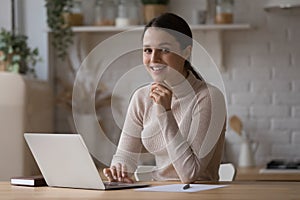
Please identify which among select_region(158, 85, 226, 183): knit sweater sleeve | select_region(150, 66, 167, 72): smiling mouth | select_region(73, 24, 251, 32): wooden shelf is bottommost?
select_region(158, 85, 226, 183): knit sweater sleeve

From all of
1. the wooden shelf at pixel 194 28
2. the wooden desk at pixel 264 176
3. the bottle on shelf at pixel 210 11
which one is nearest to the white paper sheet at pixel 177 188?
the wooden desk at pixel 264 176

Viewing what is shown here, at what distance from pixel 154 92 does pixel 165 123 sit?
0.36 ft

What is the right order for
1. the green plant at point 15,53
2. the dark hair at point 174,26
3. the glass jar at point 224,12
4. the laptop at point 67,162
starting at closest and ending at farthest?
the laptop at point 67,162 < the dark hair at point 174,26 < the green plant at point 15,53 < the glass jar at point 224,12

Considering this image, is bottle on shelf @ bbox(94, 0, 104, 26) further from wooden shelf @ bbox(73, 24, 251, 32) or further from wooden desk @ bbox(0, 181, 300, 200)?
wooden desk @ bbox(0, 181, 300, 200)

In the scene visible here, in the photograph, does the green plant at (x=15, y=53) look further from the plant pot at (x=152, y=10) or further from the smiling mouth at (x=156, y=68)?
the smiling mouth at (x=156, y=68)

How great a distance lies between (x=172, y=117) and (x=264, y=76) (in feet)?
7.06

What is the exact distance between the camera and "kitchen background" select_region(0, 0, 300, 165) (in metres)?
4.41

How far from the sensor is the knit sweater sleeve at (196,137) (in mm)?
2354

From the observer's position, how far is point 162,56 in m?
2.42

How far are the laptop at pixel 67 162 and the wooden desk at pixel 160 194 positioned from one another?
4 cm

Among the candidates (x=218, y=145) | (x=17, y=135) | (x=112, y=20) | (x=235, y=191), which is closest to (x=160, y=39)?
(x=218, y=145)

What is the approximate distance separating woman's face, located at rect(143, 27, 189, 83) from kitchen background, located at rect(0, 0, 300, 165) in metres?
1.93

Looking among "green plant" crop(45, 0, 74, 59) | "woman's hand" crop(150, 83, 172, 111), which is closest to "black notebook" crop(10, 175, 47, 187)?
"woman's hand" crop(150, 83, 172, 111)

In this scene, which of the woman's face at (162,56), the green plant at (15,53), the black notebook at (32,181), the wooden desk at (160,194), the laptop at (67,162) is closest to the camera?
the wooden desk at (160,194)
